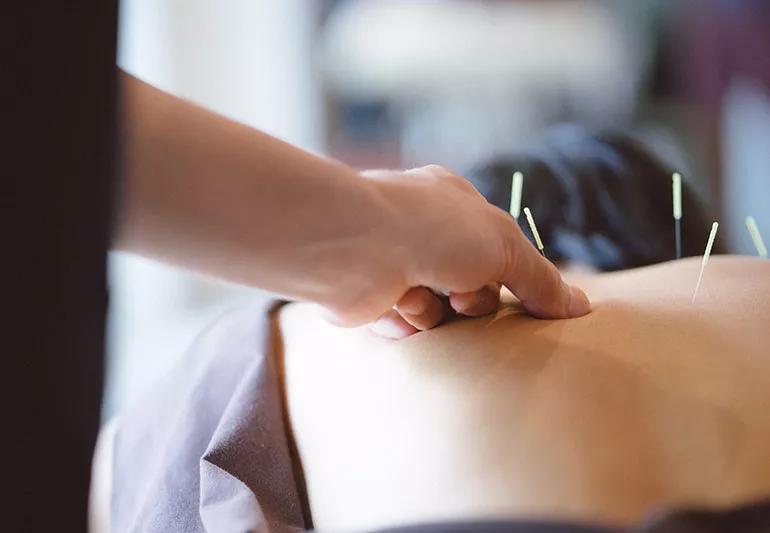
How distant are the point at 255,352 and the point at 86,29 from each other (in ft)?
1.49

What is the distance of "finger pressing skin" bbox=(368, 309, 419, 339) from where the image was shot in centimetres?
80

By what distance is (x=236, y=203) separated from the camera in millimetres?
591

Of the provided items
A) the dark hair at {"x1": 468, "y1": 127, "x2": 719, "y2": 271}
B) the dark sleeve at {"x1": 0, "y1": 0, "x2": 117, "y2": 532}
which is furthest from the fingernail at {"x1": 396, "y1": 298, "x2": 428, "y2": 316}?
the dark hair at {"x1": 468, "y1": 127, "x2": 719, "y2": 271}

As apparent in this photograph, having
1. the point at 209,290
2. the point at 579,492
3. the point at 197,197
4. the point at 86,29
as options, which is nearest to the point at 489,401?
the point at 579,492

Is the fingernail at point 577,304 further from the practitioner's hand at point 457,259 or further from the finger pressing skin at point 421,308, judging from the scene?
the finger pressing skin at point 421,308

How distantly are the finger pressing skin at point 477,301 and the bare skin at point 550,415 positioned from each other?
0.01 metres

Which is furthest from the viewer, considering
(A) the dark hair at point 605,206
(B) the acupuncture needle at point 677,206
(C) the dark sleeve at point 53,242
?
(A) the dark hair at point 605,206

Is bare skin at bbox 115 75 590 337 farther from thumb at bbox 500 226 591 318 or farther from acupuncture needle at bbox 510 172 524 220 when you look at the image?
acupuncture needle at bbox 510 172 524 220

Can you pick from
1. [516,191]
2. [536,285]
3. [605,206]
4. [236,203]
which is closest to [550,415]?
[536,285]

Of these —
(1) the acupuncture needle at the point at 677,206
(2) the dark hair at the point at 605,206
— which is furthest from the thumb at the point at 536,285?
(2) the dark hair at the point at 605,206

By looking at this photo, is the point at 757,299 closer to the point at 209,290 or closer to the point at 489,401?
the point at 489,401

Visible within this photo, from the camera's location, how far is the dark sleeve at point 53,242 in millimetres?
499

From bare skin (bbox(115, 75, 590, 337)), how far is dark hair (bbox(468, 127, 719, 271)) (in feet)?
1.70

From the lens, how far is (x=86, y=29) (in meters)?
0.51
